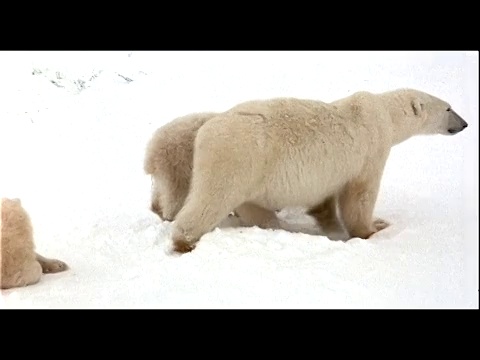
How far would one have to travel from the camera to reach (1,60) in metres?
12.5

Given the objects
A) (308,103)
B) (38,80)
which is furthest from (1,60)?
(308,103)

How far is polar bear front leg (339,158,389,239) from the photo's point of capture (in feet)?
20.8

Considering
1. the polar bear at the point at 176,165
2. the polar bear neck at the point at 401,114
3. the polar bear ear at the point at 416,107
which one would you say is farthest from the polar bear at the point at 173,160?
the polar bear ear at the point at 416,107

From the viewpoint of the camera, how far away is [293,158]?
5961mm

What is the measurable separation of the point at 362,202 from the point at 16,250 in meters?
3.57

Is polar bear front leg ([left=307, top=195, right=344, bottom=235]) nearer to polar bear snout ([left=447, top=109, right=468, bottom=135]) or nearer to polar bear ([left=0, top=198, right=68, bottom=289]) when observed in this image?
polar bear snout ([left=447, top=109, right=468, bottom=135])

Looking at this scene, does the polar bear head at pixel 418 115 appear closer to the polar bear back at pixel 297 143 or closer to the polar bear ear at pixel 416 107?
the polar bear ear at pixel 416 107

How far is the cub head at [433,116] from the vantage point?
7.03 meters

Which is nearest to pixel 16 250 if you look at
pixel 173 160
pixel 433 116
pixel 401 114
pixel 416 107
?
pixel 173 160

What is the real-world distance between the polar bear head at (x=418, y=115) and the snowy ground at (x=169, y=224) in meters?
0.89

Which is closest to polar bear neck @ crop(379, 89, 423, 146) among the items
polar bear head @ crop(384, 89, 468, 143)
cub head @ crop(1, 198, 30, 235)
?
polar bear head @ crop(384, 89, 468, 143)

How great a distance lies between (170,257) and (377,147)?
2.65 metres

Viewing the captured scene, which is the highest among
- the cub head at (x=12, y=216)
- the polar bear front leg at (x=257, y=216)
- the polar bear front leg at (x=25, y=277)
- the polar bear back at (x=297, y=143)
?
the polar bear back at (x=297, y=143)

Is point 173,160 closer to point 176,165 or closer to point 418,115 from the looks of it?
point 176,165
